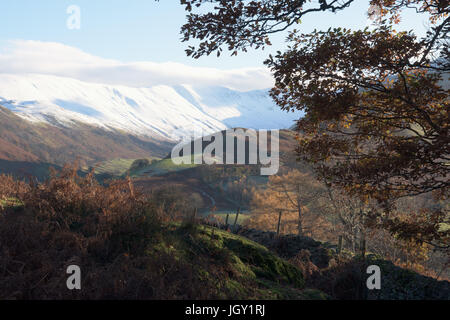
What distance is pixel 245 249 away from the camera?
6.44 meters

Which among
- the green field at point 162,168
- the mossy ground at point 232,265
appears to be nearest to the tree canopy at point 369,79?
the mossy ground at point 232,265

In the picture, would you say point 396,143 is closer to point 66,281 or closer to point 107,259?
point 107,259

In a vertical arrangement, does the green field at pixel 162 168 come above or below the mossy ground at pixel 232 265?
above

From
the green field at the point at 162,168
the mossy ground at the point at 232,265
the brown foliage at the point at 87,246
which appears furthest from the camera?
the green field at the point at 162,168

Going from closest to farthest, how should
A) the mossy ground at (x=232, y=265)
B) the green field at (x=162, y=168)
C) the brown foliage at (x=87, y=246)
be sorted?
the brown foliage at (x=87, y=246) < the mossy ground at (x=232, y=265) < the green field at (x=162, y=168)

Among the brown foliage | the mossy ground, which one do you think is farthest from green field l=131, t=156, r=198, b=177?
the mossy ground

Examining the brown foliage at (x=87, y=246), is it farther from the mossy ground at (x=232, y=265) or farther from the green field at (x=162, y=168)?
the green field at (x=162, y=168)

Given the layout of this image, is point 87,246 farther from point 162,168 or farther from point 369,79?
point 162,168

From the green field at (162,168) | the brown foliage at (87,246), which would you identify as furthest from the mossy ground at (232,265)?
the green field at (162,168)

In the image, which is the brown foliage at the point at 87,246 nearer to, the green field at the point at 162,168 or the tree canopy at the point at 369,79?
the tree canopy at the point at 369,79

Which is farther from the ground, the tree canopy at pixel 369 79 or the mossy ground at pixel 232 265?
the tree canopy at pixel 369 79

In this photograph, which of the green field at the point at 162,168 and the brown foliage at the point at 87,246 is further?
the green field at the point at 162,168

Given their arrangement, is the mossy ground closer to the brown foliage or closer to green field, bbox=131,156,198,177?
the brown foliage

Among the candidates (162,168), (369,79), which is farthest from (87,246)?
(162,168)
